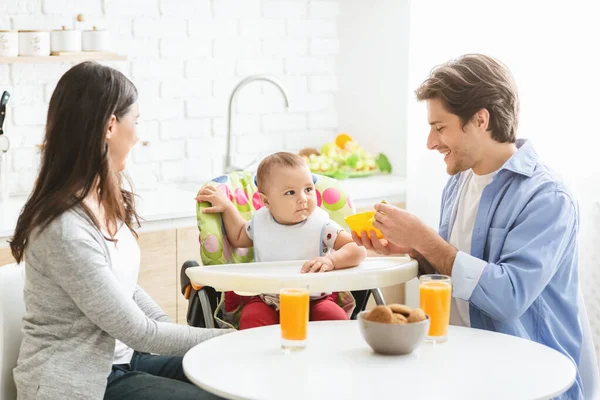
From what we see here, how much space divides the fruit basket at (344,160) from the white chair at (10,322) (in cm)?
209

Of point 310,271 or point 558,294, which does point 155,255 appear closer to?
point 310,271

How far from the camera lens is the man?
2.14 metres

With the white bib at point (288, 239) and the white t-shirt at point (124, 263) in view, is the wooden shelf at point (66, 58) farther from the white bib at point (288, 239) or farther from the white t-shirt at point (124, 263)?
the white t-shirt at point (124, 263)

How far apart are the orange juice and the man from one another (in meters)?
0.45

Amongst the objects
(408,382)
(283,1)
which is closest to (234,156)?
(283,1)

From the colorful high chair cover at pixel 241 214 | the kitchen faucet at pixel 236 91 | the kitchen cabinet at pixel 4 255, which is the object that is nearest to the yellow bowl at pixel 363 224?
the colorful high chair cover at pixel 241 214

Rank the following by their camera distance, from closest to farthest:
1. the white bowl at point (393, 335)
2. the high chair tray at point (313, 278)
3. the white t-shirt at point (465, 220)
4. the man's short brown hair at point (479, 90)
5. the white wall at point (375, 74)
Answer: the white bowl at point (393, 335) < the high chair tray at point (313, 278) < the man's short brown hair at point (479, 90) < the white t-shirt at point (465, 220) < the white wall at point (375, 74)

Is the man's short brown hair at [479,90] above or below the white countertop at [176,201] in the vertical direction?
above

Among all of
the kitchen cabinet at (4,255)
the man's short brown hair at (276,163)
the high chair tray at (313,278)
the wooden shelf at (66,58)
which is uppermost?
the wooden shelf at (66,58)

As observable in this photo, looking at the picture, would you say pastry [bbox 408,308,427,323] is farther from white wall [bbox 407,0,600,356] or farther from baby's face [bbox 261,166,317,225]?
white wall [bbox 407,0,600,356]

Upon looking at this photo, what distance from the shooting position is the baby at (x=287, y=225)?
2588mm

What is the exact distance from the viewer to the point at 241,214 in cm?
284

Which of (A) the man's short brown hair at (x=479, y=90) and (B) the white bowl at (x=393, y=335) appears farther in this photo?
(A) the man's short brown hair at (x=479, y=90)

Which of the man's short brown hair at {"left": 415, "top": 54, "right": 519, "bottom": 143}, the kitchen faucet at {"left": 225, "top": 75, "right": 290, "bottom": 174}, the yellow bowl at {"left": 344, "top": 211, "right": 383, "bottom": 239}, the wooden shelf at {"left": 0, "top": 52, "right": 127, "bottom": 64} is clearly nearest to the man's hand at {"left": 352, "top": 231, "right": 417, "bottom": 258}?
the yellow bowl at {"left": 344, "top": 211, "right": 383, "bottom": 239}
